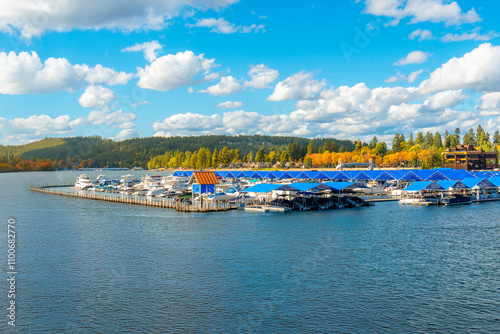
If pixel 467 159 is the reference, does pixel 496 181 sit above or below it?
below

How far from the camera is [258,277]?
3469cm

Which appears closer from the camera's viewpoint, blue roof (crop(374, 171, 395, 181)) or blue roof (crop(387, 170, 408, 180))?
blue roof (crop(387, 170, 408, 180))

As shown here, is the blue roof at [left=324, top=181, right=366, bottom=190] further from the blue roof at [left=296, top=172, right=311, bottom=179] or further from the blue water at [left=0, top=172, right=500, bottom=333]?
the blue roof at [left=296, top=172, right=311, bottom=179]

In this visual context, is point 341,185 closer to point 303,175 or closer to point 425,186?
point 425,186

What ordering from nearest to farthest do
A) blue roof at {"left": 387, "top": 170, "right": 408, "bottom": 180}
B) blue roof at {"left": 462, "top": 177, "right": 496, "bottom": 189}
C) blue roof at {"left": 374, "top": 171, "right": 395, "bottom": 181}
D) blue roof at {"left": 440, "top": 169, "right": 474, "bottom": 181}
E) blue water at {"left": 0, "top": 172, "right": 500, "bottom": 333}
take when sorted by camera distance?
1. blue water at {"left": 0, "top": 172, "right": 500, "bottom": 333}
2. blue roof at {"left": 462, "top": 177, "right": 496, "bottom": 189}
3. blue roof at {"left": 440, "top": 169, "right": 474, "bottom": 181}
4. blue roof at {"left": 387, "top": 170, "right": 408, "bottom": 180}
5. blue roof at {"left": 374, "top": 171, "right": 395, "bottom": 181}

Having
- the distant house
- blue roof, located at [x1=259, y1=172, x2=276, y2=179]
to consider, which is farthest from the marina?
the distant house

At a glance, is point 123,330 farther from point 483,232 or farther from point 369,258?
point 483,232

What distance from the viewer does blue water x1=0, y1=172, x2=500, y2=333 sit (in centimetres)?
2616

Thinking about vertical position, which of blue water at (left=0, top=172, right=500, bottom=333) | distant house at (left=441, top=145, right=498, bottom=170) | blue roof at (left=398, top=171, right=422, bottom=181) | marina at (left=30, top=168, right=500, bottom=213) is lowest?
blue water at (left=0, top=172, right=500, bottom=333)

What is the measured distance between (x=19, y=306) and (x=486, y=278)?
3606cm

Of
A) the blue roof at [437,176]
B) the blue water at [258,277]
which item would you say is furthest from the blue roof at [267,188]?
the blue roof at [437,176]

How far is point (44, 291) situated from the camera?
31.6 meters

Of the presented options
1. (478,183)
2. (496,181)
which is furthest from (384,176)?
(496,181)

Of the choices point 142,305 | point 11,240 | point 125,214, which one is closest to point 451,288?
point 142,305
